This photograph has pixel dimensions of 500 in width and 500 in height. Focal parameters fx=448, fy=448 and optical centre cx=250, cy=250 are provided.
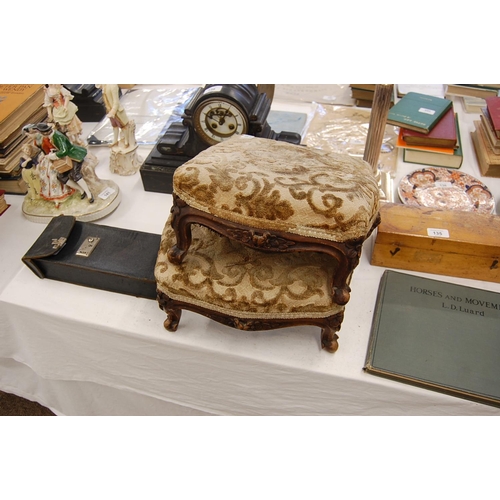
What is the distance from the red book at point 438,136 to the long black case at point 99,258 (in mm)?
1201

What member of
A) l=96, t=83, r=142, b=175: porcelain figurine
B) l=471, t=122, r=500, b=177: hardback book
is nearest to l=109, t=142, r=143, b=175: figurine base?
l=96, t=83, r=142, b=175: porcelain figurine

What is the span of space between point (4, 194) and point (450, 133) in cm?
195

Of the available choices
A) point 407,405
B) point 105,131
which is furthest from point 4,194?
point 407,405

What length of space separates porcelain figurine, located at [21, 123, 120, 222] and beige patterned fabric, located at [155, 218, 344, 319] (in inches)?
23.5

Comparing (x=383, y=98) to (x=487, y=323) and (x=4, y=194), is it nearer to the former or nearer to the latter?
(x=487, y=323)

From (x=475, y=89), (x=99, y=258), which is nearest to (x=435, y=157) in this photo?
(x=475, y=89)

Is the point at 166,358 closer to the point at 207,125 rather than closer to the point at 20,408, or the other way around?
the point at 207,125

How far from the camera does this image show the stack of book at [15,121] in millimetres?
1826

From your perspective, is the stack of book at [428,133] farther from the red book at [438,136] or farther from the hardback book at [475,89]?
the hardback book at [475,89]

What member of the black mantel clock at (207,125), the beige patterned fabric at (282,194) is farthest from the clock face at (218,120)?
the beige patterned fabric at (282,194)

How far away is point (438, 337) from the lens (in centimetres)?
134

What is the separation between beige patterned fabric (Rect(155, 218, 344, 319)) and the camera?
1.22 m

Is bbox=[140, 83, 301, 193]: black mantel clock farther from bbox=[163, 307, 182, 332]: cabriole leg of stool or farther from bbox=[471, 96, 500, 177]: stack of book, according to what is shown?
bbox=[471, 96, 500, 177]: stack of book

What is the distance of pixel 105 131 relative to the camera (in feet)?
7.23
